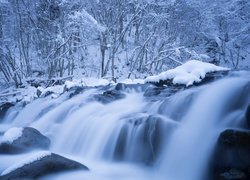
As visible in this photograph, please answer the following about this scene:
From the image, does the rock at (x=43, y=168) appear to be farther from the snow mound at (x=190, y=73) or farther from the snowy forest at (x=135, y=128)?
the snow mound at (x=190, y=73)

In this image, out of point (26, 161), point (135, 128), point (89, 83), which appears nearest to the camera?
point (26, 161)

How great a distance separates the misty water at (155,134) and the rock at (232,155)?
0.18 meters

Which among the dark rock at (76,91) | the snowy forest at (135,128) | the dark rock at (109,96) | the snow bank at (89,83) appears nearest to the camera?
the snowy forest at (135,128)

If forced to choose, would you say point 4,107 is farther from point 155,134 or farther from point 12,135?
point 155,134

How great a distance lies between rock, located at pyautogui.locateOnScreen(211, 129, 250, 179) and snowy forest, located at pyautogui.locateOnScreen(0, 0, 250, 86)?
30.3 feet

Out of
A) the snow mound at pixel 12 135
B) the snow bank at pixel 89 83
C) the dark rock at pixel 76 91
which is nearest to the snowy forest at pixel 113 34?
the snow bank at pixel 89 83

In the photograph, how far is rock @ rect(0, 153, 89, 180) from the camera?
4570 mm

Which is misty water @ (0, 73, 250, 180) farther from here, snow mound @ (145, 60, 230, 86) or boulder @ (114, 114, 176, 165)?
snow mound @ (145, 60, 230, 86)

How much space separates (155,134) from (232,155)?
1423 millimetres

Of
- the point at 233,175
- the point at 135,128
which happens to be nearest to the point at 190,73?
the point at 135,128

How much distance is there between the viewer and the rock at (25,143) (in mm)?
6051

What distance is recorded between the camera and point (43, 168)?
489 cm

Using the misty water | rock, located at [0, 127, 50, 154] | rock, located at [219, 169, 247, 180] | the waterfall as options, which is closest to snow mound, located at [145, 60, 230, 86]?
the misty water

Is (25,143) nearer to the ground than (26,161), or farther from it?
nearer to the ground
